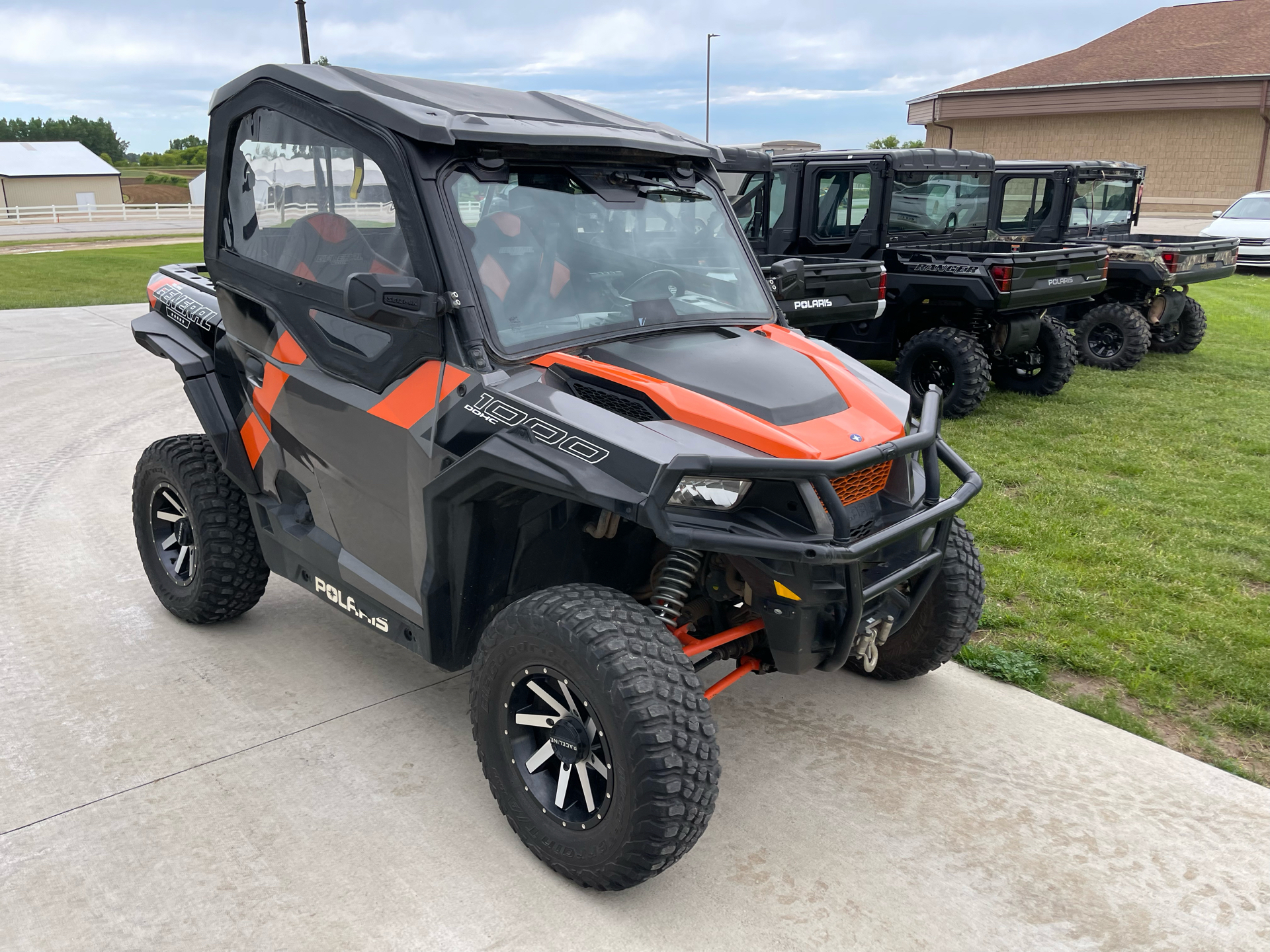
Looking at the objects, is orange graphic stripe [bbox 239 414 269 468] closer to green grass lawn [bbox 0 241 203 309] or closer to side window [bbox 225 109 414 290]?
side window [bbox 225 109 414 290]

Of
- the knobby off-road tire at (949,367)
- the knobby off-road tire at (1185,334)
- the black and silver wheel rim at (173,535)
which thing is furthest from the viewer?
the knobby off-road tire at (1185,334)

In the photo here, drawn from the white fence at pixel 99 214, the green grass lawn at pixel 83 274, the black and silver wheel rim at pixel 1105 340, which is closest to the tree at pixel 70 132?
the white fence at pixel 99 214

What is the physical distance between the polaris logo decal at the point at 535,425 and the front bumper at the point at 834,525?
231 mm

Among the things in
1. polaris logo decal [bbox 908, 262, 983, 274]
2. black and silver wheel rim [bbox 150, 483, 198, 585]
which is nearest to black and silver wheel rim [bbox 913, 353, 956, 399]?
polaris logo decal [bbox 908, 262, 983, 274]

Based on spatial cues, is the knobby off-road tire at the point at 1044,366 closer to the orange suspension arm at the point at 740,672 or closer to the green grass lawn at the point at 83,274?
the orange suspension arm at the point at 740,672

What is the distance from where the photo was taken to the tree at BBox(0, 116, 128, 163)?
321ft

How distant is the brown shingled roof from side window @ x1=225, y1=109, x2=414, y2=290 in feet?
127

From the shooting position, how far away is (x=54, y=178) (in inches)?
2394

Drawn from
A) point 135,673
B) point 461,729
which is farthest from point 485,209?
point 135,673

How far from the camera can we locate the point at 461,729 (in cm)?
372

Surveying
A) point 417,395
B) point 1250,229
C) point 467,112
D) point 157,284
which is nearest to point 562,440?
point 417,395

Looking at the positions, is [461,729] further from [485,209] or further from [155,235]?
[155,235]

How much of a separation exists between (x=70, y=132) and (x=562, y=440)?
117 meters

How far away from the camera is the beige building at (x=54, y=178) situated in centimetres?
5972
